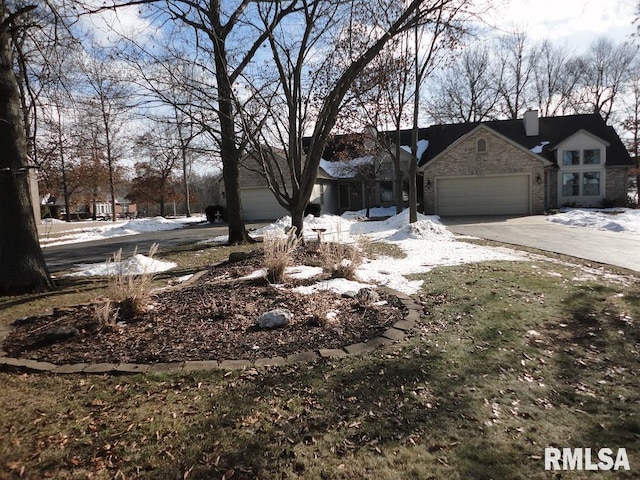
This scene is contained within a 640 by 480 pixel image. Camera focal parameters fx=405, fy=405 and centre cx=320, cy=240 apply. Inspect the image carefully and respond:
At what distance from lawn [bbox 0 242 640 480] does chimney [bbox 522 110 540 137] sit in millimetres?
25844

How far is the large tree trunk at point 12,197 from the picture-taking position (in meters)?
6.23

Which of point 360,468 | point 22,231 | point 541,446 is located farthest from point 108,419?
point 22,231

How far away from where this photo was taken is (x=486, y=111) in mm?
35281

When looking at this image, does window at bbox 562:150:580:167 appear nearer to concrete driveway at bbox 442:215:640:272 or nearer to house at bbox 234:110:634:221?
house at bbox 234:110:634:221

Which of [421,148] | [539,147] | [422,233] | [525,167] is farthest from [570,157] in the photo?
[422,233]

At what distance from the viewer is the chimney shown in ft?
85.8

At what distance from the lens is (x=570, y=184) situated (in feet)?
80.7

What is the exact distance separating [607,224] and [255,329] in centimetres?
1532

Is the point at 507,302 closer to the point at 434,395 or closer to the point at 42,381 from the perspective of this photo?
the point at 434,395

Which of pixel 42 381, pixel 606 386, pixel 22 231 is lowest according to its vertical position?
pixel 606 386

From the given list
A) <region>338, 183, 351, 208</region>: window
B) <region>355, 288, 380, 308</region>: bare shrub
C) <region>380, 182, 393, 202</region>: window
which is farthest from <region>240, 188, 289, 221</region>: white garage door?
<region>355, 288, 380, 308</region>: bare shrub

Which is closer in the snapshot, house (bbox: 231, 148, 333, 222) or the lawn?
the lawn

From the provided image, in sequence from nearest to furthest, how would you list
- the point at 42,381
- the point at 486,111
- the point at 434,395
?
the point at 434,395 < the point at 42,381 < the point at 486,111

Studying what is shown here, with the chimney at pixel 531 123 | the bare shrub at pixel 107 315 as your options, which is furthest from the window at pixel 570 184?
the bare shrub at pixel 107 315
